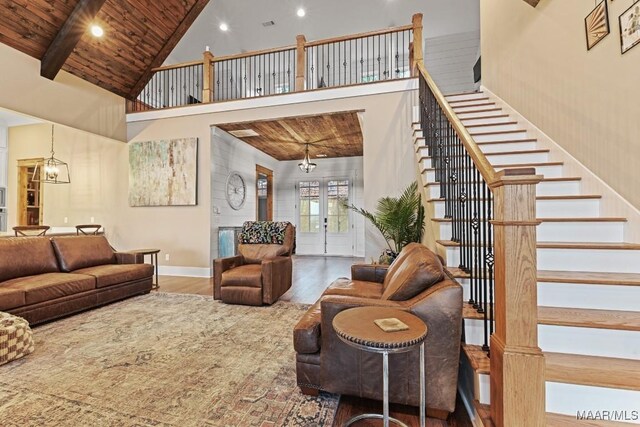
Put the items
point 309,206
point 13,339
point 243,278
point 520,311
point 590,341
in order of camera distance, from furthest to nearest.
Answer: point 309,206, point 243,278, point 13,339, point 590,341, point 520,311

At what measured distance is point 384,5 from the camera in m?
5.95

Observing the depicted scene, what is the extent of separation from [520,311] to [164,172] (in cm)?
598

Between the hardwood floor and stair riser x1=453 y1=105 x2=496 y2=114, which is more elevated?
stair riser x1=453 y1=105 x2=496 y2=114

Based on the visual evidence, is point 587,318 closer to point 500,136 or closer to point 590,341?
point 590,341

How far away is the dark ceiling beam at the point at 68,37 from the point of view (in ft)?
13.9

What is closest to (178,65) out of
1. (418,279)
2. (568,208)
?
(418,279)

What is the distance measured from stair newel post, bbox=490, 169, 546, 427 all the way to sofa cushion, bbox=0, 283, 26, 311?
Answer: 3884mm

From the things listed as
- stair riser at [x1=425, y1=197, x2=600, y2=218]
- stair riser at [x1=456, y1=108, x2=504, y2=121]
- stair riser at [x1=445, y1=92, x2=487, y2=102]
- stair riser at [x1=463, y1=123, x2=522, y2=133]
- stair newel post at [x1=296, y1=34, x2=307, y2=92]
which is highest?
stair newel post at [x1=296, y1=34, x2=307, y2=92]

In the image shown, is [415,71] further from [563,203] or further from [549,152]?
[563,203]

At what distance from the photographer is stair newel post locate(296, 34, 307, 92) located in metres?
4.95

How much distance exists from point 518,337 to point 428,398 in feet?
2.04

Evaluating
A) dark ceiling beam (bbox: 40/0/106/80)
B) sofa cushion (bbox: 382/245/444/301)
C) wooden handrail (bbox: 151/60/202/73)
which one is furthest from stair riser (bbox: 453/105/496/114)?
dark ceiling beam (bbox: 40/0/106/80)

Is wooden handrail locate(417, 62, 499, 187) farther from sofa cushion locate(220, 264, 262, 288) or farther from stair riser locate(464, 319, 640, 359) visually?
sofa cushion locate(220, 264, 262, 288)

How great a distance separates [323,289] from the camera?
4.48 m
